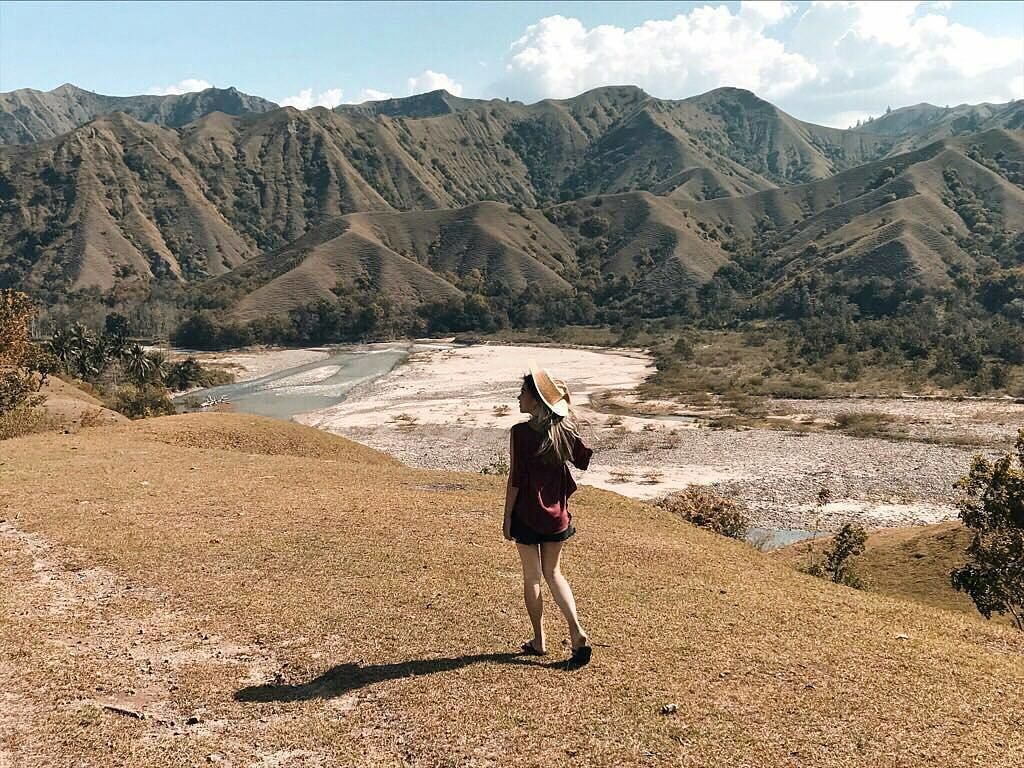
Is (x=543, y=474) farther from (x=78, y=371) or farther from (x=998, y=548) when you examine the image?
(x=78, y=371)

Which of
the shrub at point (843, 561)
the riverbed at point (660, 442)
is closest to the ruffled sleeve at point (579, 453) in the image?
the shrub at point (843, 561)

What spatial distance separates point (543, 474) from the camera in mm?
8180

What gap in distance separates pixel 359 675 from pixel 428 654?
0.98 meters

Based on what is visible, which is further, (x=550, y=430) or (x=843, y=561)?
(x=843, y=561)

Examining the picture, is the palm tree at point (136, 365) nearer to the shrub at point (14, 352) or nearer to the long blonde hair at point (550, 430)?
the shrub at point (14, 352)

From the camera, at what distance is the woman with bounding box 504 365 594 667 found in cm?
808

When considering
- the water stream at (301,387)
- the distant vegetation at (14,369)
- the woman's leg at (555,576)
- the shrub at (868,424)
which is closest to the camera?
the woman's leg at (555,576)

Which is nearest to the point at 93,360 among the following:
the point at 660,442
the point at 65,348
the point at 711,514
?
the point at 65,348

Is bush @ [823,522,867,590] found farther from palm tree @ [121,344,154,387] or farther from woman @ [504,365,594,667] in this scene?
palm tree @ [121,344,154,387]

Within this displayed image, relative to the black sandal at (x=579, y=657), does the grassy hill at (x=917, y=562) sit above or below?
below

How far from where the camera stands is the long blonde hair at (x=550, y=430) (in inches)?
317

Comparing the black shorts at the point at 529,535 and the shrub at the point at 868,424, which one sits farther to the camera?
the shrub at the point at 868,424

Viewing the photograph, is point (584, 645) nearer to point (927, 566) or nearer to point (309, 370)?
point (927, 566)

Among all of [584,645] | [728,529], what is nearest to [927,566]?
[728,529]
